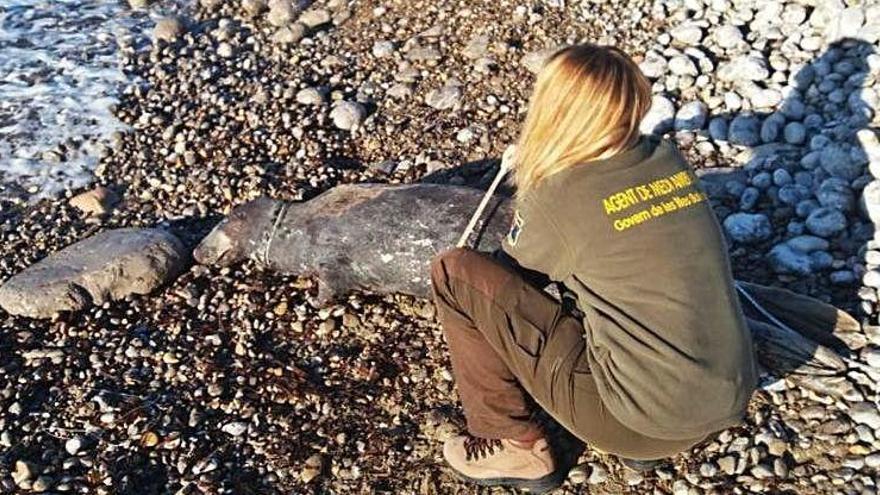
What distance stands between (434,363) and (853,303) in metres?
2.09

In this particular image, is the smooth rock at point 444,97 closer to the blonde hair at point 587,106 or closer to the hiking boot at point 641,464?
the hiking boot at point 641,464

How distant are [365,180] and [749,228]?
253 centimetres

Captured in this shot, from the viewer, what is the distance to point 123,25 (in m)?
8.85

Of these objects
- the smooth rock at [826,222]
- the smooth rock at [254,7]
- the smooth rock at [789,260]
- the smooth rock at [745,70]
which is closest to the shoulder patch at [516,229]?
the smooth rock at [789,260]

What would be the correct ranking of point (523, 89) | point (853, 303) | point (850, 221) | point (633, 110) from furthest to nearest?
point (523, 89), point (850, 221), point (853, 303), point (633, 110)

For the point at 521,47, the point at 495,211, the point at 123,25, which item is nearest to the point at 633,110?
the point at 495,211

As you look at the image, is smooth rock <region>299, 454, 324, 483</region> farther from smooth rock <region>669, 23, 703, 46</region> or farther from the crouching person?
smooth rock <region>669, 23, 703, 46</region>

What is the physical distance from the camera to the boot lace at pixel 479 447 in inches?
162

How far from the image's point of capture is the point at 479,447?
416 centimetres

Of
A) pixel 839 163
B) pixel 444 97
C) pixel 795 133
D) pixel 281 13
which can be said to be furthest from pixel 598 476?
pixel 281 13

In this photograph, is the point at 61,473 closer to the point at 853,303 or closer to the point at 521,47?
the point at 853,303

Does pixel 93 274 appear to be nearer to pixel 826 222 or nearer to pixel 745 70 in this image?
pixel 826 222

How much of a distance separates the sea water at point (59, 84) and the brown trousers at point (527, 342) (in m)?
4.26

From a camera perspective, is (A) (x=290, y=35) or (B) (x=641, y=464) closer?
(B) (x=641, y=464)
